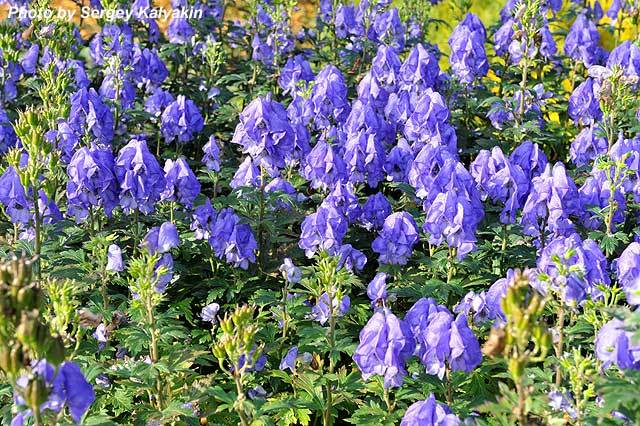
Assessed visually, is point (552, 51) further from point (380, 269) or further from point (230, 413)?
point (230, 413)

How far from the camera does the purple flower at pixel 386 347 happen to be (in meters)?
3.29

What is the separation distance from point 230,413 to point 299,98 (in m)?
2.50

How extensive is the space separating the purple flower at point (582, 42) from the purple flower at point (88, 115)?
3602 millimetres

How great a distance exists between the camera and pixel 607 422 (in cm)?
280

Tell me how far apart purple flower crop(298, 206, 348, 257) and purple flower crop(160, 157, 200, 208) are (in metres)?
0.65

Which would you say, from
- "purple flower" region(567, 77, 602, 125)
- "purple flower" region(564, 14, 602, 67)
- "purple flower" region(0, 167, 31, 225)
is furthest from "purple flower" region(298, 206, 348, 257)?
"purple flower" region(564, 14, 602, 67)

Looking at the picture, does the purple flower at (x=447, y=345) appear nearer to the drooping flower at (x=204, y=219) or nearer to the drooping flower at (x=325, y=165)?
the drooping flower at (x=325, y=165)

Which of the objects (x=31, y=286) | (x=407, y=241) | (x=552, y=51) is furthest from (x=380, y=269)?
(x=552, y=51)

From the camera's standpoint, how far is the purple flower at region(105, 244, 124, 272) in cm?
410

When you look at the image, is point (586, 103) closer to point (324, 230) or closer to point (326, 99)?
point (326, 99)

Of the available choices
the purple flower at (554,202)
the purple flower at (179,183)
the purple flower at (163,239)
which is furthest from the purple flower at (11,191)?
the purple flower at (554,202)

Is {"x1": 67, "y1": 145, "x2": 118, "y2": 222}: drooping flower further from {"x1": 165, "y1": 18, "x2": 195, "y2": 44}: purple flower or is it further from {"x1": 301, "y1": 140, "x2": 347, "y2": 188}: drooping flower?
{"x1": 165, "y1": 18, "x2": 195, "y2": 44}: purple flower

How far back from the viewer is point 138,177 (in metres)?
4.29

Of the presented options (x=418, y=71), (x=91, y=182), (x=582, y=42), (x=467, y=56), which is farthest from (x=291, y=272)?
(x=582, y=42)
